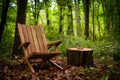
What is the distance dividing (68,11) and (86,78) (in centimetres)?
1246

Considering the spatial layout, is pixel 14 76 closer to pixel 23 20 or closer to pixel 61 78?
Answer: pixel 61 78

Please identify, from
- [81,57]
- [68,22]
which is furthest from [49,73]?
[68,22]

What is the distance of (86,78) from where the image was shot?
5309 millimetres

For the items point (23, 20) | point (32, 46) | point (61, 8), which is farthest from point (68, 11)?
point (32, 46)

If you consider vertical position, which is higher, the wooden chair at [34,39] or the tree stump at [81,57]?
the wooden chair at [34,39]

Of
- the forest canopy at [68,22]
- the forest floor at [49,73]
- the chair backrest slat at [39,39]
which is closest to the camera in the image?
the forest floor at [49,73]

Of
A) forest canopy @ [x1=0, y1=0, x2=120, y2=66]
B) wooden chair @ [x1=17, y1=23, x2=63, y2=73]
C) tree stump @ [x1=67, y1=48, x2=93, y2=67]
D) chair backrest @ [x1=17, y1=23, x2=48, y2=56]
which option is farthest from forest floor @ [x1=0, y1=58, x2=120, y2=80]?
forest canopy @ [x1=0, y1=0, x2=120, y2=66]

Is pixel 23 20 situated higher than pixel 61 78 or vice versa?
pixel 23 20

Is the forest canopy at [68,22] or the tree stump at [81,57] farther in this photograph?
the forest canopy at [68,22]

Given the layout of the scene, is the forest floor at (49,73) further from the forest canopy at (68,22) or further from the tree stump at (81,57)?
the forest canopy at (68,22)

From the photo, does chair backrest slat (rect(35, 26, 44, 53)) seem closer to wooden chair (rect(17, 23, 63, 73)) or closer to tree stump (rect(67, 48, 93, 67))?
wooden chair (rect(17, 23, 63, 73))

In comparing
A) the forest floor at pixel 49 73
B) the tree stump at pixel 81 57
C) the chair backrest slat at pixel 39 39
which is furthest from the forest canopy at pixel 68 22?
the forest floor at pixel 49 73

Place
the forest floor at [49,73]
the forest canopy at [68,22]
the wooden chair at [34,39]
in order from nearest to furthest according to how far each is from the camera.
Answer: the forest floor at [49,73], the wooden chair at [34,39], the forest canopy at [68,22]

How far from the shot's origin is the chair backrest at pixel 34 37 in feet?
21.8
